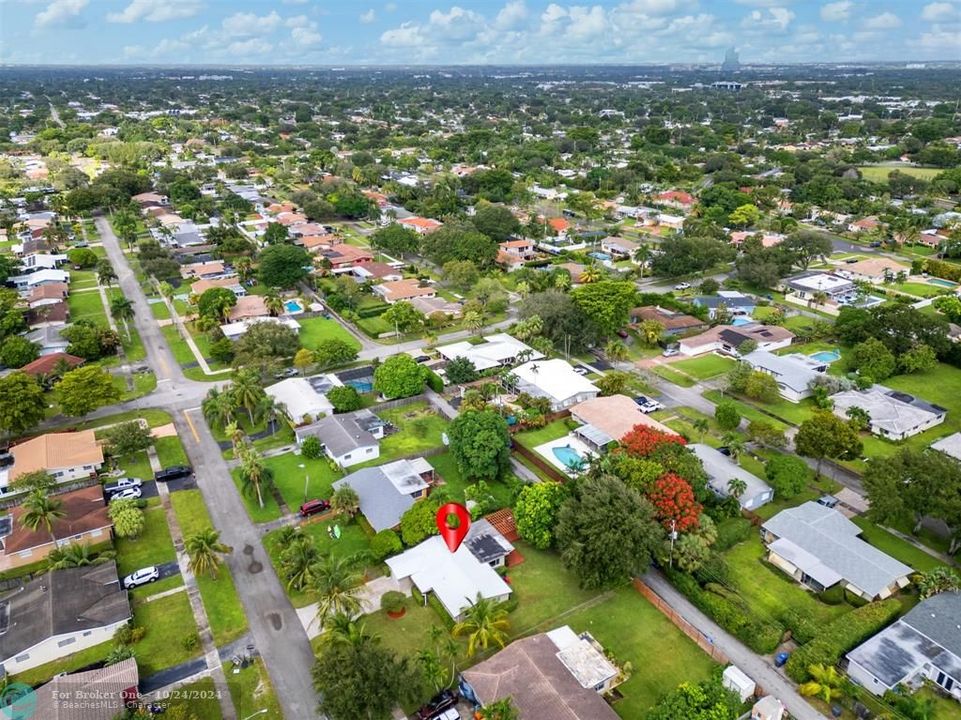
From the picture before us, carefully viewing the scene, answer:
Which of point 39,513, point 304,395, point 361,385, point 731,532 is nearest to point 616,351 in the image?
point 361,385

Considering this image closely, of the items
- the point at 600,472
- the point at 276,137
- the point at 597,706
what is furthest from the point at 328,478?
the point at 276,137

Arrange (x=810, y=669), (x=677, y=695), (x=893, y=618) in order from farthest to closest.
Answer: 1. (x=893, y=618)
2. (x=810, y=669)
3. (x=677, y=695)

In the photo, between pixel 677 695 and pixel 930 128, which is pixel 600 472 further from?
pixel 930 128

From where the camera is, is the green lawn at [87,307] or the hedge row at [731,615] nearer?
the hedge row at [731,615]

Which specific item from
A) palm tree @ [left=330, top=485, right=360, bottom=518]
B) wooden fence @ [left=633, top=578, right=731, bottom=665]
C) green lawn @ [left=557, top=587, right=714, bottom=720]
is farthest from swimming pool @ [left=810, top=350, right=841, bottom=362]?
palm tree @ [left=330, top=485, right=360, bottom=518]

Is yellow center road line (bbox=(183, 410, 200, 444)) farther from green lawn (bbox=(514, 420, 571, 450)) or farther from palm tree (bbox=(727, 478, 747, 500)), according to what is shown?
palm tree (bbox=(727, 478, 747, 500))

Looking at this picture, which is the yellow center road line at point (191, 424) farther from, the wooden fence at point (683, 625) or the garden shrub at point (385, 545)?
the wooden fence at point (683, 625)

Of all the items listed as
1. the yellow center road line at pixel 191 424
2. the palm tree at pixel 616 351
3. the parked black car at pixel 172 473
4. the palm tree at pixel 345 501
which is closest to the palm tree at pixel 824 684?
the palm tree at pixel 345 501
